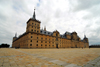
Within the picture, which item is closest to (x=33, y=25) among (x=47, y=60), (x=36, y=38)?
(x=36, y=38)

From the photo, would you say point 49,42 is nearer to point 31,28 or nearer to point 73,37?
point 31,28

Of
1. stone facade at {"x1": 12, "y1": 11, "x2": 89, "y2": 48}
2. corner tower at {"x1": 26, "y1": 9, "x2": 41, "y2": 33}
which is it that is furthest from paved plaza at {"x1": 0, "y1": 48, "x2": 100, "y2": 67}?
corner tower at {"x1": 26, "y1": 9, "x2": 41, "y2": 33}

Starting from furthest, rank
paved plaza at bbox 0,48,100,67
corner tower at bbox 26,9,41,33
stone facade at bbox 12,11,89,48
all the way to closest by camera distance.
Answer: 1. corner tower at bbox 26,9,41,33
2. stone facade at bbox 12,11,89,48
3. paved plaza at bbox 0,48,100,67

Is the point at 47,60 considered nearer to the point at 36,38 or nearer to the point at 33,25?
the point at 36,38

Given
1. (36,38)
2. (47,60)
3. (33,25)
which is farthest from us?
(33,25)

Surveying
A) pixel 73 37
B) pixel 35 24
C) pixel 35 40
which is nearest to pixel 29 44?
pixel 35 40

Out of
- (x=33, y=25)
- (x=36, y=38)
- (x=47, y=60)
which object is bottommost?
(x=47, y=60)

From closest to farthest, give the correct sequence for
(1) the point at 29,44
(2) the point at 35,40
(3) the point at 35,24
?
1. (1) the point at 29,44
2. (2) the point at 35,40
3. (3) the point at 35,24

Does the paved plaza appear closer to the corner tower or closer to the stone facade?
the stone facade

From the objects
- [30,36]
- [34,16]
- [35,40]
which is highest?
[34,16]

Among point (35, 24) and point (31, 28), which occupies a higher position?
point (35, 24)

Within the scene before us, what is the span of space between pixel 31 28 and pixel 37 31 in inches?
191

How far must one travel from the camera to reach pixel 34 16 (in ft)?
145

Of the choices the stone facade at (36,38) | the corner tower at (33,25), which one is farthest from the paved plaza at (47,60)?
the corner tower at (33,25)
